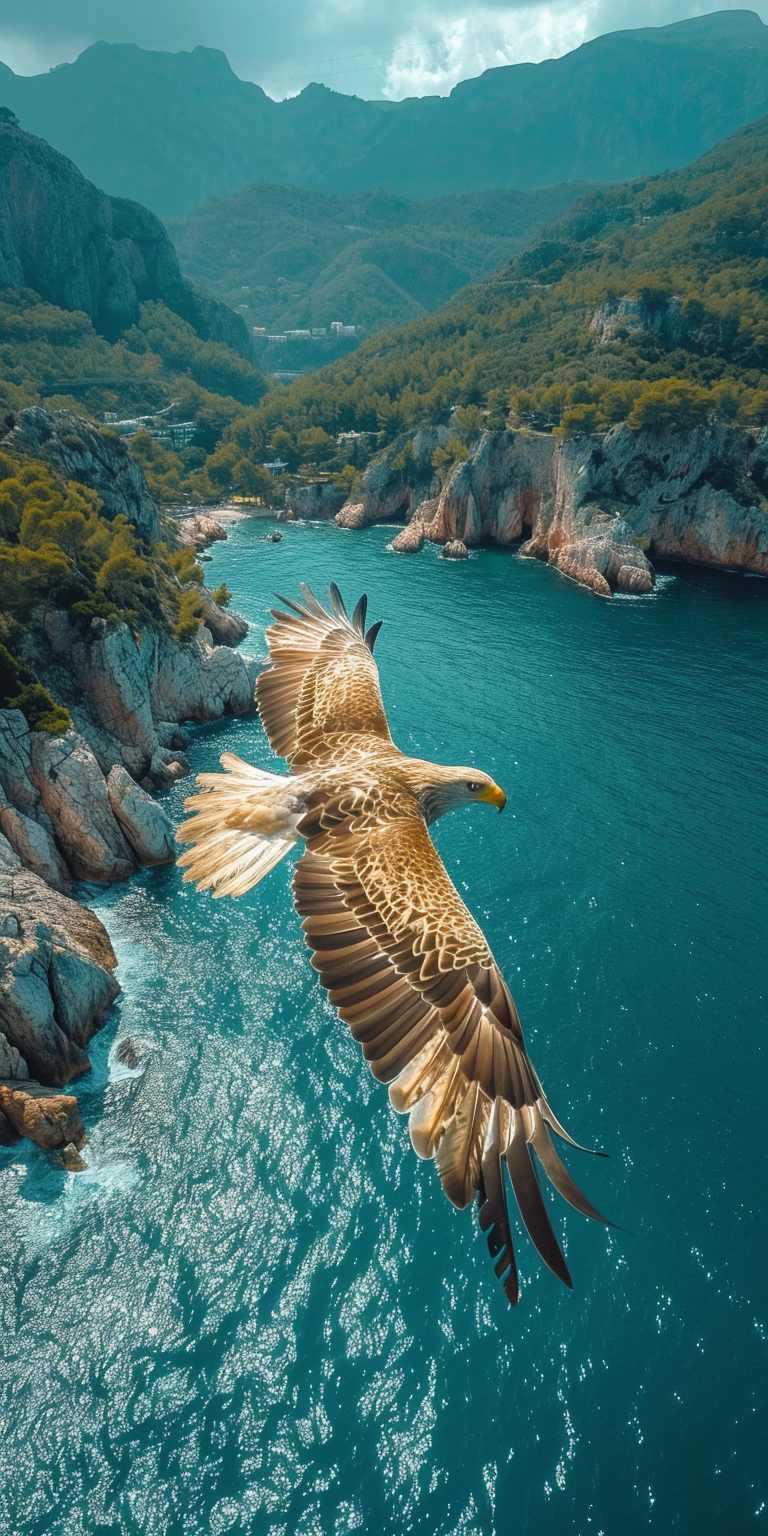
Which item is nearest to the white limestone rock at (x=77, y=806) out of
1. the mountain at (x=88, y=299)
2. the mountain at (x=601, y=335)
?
the mountain at (x=601, y=335)

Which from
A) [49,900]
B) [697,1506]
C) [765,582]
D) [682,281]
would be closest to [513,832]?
[49,900]

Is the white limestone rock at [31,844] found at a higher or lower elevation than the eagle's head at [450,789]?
lower

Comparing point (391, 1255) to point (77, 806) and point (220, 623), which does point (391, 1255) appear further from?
point (220, 623)

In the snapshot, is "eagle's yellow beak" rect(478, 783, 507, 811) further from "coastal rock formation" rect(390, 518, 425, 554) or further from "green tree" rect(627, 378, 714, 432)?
"green tree" rect(627, 378, 714, 432)

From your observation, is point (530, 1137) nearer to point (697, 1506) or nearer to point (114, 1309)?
point (697, 1506)

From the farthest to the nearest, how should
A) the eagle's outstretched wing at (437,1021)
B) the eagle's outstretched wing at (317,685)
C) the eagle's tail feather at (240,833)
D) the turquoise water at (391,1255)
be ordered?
the turquoise water at (391,1255)
the eagle's outstretched wing at (317,685)
the eagle's tail feather at (240,833)
the eagle's outstretched wing at (437,1021)

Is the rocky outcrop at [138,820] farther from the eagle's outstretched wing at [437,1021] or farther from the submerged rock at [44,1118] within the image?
the eagle's outstretched wing at [437,1021]

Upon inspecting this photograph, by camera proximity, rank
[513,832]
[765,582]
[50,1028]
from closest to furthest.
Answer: [50,1028] → [513,832] → [765,582]
